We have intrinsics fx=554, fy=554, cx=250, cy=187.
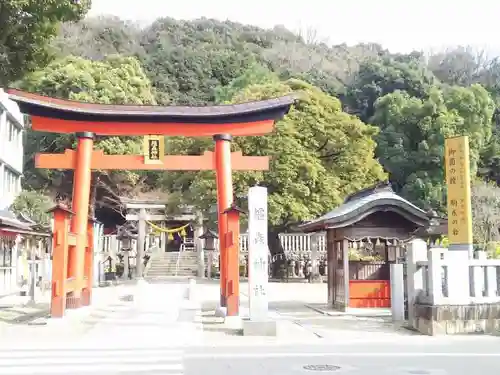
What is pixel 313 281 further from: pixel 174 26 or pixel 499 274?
pixel 174 26

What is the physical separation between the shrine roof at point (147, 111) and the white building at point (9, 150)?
13899mm

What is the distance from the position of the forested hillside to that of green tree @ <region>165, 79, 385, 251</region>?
0.21ft

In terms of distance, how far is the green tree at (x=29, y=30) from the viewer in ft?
47.6

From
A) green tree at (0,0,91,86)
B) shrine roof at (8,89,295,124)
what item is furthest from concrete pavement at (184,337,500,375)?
green tree at (0,0,91,86)

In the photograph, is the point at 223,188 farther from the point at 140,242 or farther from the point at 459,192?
the point at 140,242

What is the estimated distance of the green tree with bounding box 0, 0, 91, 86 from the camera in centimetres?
1452

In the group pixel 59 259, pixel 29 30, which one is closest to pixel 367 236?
pixel 59 259

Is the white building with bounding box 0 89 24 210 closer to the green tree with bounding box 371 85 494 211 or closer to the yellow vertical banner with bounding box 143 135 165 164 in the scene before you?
the yellow vertical banner with bounding box 143 135 165 164

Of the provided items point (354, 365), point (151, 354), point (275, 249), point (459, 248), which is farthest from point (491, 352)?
point (275, 249)

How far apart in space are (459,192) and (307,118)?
19.6 m

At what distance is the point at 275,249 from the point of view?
3772cm

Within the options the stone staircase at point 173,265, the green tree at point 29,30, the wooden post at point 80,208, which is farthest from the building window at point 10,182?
the green tree at point 29,30

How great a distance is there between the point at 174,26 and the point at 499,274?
8580 centimetres

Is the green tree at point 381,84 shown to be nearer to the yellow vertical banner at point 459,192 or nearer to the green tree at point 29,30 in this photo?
the yellow vertical banner at point 459,192
